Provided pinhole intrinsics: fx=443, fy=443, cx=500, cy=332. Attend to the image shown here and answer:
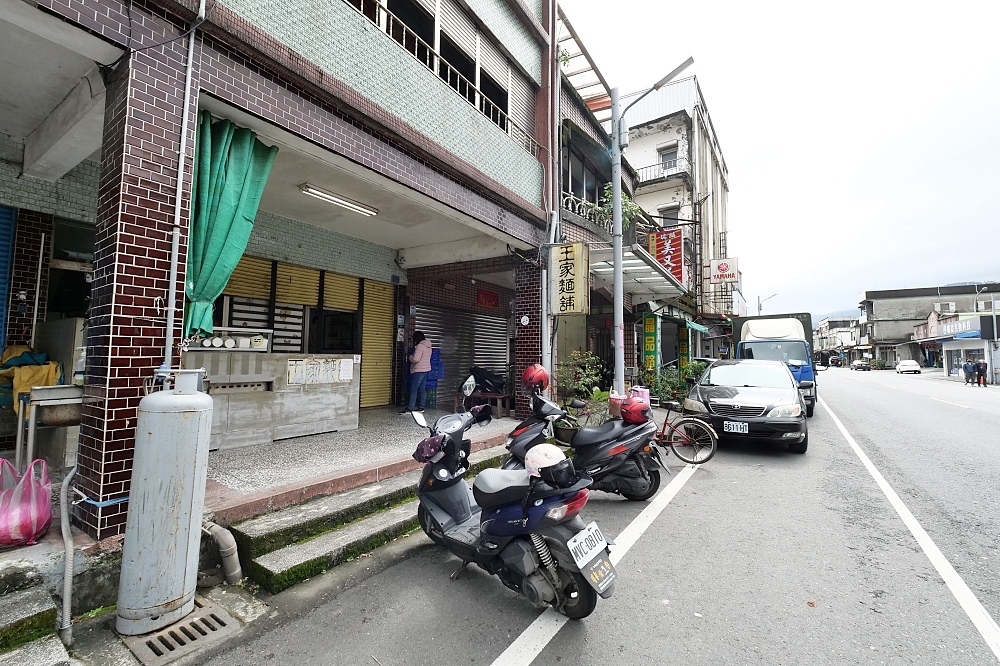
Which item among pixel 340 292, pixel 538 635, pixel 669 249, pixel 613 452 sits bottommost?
pixel 538 635

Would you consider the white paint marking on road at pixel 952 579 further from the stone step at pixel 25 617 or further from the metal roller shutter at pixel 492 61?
the metal roller shutter at pixel 492 61

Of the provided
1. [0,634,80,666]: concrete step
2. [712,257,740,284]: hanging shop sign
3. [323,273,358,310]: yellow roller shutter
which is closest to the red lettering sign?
[323,273,358,310]: yellow roller shutter

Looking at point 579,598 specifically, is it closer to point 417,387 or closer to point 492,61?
point 417,387

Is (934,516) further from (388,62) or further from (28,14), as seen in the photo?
(28,14)

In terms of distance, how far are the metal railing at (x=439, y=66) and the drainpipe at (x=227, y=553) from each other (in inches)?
220

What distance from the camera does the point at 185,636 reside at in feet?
8.41

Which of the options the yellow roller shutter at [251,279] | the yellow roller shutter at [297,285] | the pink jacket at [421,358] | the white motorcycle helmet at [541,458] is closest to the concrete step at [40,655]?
the white motorcycle helmet at [541,458]

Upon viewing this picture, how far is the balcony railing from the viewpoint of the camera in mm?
25006

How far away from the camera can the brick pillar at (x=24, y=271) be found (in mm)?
4902

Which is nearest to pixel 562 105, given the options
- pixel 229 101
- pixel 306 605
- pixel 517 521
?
pixel 229 101

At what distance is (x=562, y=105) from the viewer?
10.7 metres

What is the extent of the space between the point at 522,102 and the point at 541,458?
Result: 843 centimetres

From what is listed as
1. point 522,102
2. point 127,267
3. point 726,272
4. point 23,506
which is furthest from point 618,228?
point 726,272

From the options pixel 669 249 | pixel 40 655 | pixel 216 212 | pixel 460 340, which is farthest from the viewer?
pixel 669 249
